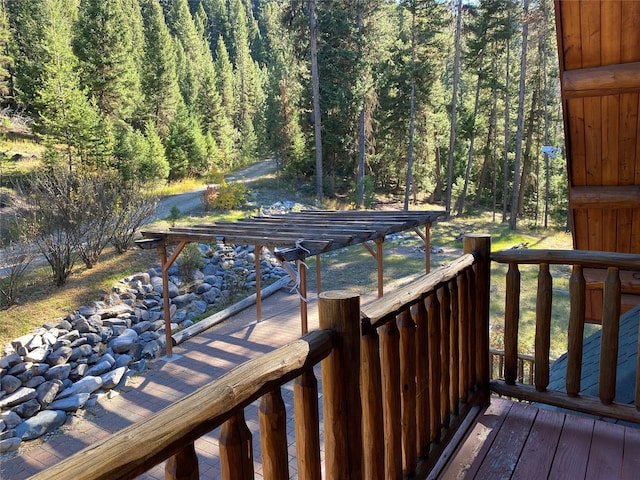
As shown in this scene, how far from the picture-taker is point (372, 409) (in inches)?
60.1

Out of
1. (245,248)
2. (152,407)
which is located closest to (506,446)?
(152,407)

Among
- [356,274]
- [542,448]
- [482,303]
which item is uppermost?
[482,303]

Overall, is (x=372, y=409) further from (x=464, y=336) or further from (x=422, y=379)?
(x=464, y=336)

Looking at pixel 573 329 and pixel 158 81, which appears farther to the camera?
pixel 158 81

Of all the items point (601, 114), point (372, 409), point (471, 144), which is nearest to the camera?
point (372, 409)

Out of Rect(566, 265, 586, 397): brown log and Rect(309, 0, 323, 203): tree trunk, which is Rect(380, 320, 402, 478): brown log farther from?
Rect(309, 0, 323, 203): tree trunk

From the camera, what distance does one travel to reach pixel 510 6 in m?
18.8

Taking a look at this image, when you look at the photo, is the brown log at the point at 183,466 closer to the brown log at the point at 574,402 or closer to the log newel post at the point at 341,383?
the log newel post at the point at 341,383

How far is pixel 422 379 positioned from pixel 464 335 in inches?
21.4

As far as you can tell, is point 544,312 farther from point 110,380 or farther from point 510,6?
point 510,6

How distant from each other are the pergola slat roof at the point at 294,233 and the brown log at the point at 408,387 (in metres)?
3.32

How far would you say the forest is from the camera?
672 inches

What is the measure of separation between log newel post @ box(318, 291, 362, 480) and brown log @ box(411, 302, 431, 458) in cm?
49

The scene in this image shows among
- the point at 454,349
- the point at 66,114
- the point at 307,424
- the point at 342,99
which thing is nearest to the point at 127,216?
the point at 66,114
